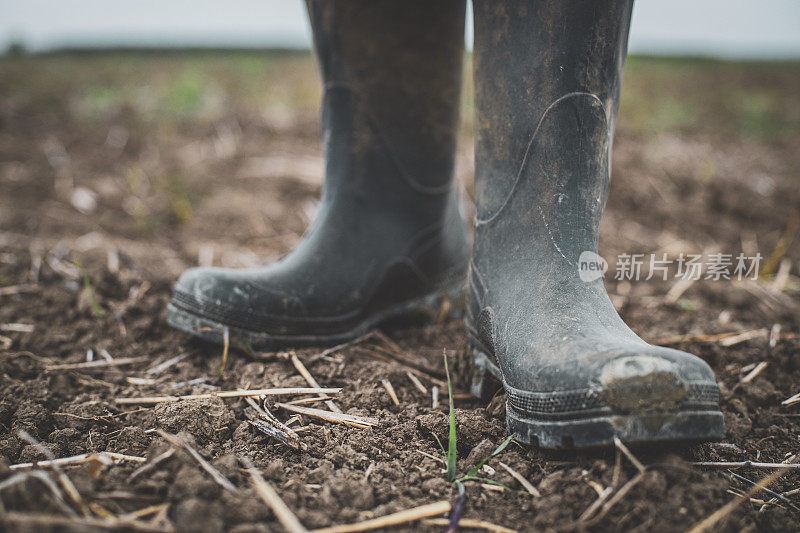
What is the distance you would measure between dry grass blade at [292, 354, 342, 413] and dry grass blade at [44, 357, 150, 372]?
1.23 ft

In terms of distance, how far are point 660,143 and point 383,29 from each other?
302 centimetres

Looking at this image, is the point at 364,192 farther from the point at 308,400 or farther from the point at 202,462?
the point at 202,462

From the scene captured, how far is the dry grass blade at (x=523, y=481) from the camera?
82 cm

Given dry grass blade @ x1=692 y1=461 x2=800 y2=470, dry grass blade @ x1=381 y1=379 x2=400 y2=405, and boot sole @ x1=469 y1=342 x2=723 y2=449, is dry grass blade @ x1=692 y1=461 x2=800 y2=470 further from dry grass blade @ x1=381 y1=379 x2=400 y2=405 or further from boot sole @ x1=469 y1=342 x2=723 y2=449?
dry grass blade @ x1=381 y1=379 x2=400 y2=405

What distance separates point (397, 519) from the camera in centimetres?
75

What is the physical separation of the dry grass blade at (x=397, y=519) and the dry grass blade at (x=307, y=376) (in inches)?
12.2

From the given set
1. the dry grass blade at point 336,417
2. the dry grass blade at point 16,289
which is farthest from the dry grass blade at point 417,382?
the dry grass blade at point 16,289

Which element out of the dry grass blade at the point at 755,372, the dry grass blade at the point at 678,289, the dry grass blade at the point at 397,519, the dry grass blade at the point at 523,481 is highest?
the dry grass blade at the point at 397,519

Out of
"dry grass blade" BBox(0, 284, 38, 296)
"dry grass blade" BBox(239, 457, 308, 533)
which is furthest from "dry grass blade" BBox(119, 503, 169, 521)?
"dry grass blade" BBox(0, 284, 38, 296)

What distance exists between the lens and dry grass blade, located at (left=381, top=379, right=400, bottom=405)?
108 cm

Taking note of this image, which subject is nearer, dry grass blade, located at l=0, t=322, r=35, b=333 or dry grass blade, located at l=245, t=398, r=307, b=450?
dry grass blade, located at l=245, t=398, r=307, b=450

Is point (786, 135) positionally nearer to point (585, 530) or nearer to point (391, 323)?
point (391, 323)

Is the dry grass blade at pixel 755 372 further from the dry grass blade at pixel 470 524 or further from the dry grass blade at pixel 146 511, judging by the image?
the dry grass blade at pixel 146 511

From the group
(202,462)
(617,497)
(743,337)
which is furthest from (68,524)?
(743,337)
